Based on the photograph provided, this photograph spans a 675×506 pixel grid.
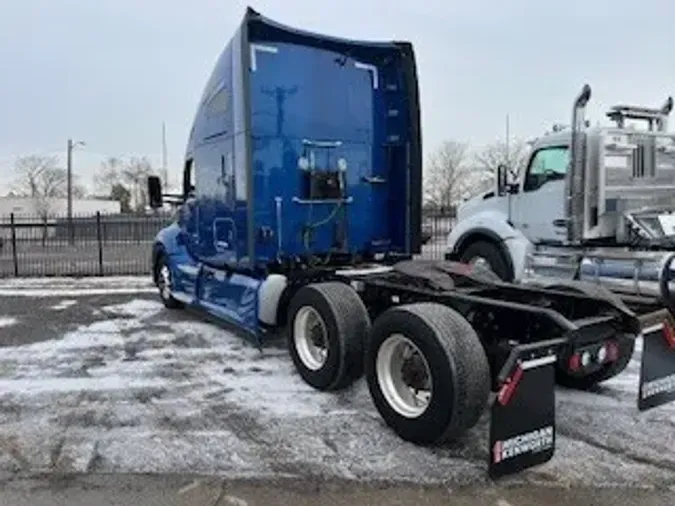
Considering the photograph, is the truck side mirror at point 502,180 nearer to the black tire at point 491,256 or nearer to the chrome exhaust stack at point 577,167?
the black tire at point 491,256

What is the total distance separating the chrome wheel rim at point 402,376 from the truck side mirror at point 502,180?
24.2 ft

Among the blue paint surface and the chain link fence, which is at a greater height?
the blue paint surface

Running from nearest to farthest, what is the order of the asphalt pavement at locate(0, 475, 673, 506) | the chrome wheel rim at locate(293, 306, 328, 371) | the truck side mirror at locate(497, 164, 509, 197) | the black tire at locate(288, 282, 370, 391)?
the asphalt pavement at locate(0, 475, 673, 506)
the black tire at locate(288, 282, 370, 391)
the chrome wheel rim at locate(293, 306, 328, 371)
the truck side mirror at locate(497, 164, 509, 197)

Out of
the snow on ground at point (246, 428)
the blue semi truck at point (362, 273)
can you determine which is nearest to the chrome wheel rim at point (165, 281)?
the blue semi truck at point (362, 273)

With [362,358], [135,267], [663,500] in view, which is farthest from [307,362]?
[135,267]

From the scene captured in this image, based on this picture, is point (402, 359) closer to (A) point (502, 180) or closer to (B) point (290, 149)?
(B) point (290, 149)

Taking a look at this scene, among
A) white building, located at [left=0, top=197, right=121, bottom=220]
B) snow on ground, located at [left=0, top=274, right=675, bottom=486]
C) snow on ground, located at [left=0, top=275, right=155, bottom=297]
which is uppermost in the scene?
white building, located at [left=0, top=197, right=121, bottom=220]

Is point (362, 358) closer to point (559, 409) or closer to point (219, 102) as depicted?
point (559, 409)

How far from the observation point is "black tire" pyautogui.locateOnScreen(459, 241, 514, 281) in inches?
439

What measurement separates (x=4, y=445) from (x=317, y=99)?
180 inches

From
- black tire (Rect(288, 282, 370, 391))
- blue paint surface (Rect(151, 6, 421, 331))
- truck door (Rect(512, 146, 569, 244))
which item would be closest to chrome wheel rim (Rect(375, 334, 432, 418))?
black tire (Rect(288, 282, 370, 391))

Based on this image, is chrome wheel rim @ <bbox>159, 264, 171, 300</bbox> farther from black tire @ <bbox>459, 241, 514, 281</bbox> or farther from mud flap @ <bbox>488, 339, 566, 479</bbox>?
mud flap @ <bbox>488, 339, 566, 479</bbox>

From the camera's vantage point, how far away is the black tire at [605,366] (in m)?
4.80

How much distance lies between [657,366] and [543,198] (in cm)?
666
